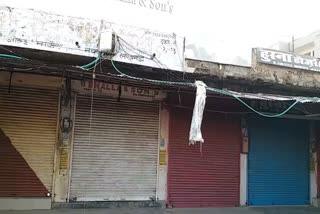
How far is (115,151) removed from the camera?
41.5 feet

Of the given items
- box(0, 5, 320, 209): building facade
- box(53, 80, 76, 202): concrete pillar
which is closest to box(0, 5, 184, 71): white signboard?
box(0, 5, 320, 209): building facade

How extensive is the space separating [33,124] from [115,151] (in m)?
2.41

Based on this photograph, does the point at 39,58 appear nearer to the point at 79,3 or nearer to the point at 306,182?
the point at 79,3

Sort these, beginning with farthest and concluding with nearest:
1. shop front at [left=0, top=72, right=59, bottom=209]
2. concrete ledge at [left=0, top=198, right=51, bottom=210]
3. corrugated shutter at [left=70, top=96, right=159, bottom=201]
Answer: corrugated shutter at [left=70, top=96, right=159, bottom=201] < shop front at [left=0, top=72, right=59, bottom=209] < concrete ledge at [left=0, top=198, right=51, bottom=210]

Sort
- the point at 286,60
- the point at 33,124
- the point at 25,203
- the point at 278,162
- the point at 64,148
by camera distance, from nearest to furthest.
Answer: the point at 25,203, the point at 33,124, the point at 64,148, the point at 286,60, the point at 278,162

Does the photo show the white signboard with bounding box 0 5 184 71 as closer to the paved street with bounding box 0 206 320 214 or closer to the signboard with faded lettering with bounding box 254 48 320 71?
the signboard with faded lettering with bounding box 254 48 320 71

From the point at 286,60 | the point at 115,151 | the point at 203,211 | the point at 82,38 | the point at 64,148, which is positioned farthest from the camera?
the point at 286,60

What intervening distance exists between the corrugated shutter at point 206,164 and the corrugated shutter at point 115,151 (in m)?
0.68

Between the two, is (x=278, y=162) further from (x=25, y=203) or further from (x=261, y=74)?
(x=25, y=203)

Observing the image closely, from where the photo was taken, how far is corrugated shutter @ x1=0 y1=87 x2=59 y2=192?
37.8 feet

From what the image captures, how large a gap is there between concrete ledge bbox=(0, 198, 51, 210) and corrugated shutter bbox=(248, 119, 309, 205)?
21.8 ft

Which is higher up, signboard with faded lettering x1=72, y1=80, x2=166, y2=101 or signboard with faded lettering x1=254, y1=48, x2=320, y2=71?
signboard with faded lettering x1=254, y1=48, x2=320, y2=71

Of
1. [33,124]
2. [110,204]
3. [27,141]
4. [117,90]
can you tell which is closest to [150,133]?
[117,90]

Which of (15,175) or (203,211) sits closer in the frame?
(15,175)
